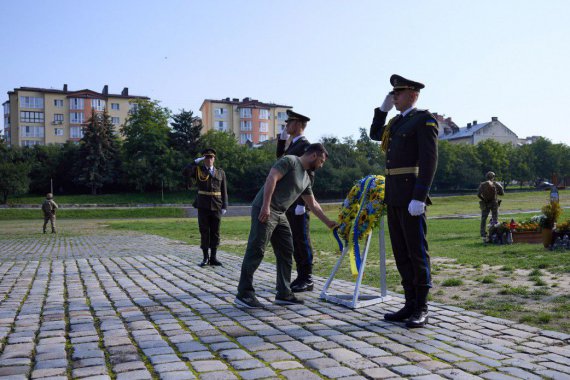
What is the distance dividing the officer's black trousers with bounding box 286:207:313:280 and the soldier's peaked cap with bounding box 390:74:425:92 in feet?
8.49

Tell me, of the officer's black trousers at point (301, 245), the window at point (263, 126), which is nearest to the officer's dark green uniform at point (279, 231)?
the officer's black trousers at point (301, 245)

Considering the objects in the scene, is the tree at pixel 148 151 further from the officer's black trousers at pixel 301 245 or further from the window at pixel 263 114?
the officer's black trousers at pixel 301 245

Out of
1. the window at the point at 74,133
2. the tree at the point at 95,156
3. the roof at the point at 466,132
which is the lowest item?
the tree at the point at 95,156

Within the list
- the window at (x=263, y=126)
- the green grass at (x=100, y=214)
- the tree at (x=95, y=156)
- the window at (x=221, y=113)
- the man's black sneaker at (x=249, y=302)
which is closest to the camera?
the man's black sneaker at (x=249, y=302)

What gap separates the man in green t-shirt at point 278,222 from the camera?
6.30 m

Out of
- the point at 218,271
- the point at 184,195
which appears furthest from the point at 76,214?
the point at 218,271

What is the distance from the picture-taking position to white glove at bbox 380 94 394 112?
20.0 ft

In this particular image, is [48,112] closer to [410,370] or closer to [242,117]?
Result: [242,117]

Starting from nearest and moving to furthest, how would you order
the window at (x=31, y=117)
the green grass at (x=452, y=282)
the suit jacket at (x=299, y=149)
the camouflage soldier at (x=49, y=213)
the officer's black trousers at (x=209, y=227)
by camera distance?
the suit jacket at (x=299, y=149) < the green grass at (x=452, y=282) < the officer's black trousers at (x=209, y=227) < the camouflage soldier at (x=49, y=213) < the window at (x=31, y=117)

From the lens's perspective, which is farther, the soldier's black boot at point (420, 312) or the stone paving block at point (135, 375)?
the soldier's black boot at point (420, 312)

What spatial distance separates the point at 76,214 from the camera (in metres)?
45.9

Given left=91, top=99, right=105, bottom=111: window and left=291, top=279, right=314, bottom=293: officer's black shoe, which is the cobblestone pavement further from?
left=91, top=99, right=105, bottom=111: window

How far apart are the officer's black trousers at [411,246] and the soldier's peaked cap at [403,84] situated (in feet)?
4.18

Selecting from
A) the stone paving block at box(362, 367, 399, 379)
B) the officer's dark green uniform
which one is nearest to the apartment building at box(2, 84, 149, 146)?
the officer's dark green uniform
